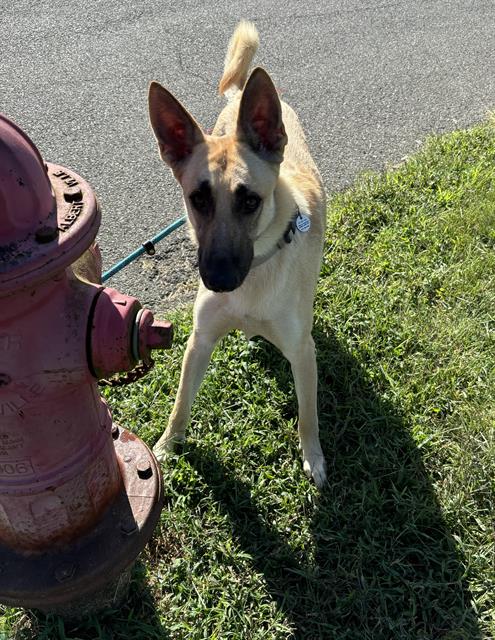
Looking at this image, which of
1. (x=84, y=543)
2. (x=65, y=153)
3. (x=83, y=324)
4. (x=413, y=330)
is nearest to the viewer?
(x=83, y=324)

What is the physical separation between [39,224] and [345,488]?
189 centimetres

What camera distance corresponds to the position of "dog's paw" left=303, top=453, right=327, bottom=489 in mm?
2785

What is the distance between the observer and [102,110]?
529 cm

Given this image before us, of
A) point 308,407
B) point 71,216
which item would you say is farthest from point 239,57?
point 71,216

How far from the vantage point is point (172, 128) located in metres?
2.60

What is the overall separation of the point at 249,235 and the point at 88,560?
129 centimetres

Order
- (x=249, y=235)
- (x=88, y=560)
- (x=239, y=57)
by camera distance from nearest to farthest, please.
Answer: (x=88, y=560) → (x=249, y=235) → (x=239, y=57)

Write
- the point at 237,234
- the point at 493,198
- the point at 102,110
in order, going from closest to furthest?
the point at 237,234 < the point at 493,198 < the point at 102,110

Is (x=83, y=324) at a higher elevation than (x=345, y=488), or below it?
higher

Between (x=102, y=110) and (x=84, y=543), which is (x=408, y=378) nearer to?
(x=84, y=543)

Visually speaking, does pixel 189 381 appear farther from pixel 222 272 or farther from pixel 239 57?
pixel 239 57

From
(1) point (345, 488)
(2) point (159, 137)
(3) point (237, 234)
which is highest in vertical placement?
(2) point (159, 137)

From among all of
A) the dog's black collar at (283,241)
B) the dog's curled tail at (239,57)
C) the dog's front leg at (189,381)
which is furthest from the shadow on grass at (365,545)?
the dog's curled tail at (239,57)

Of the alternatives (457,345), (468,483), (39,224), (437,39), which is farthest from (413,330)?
(437,39)
